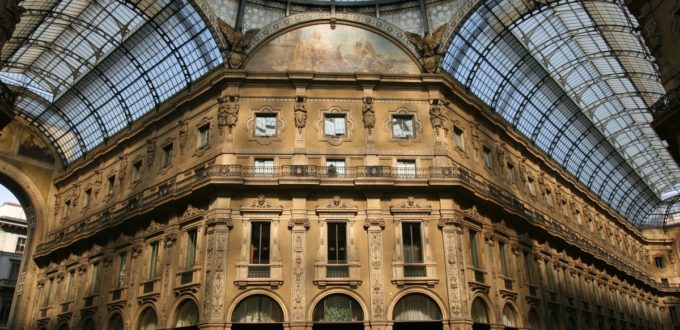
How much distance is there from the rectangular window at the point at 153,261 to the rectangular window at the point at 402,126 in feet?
54.8

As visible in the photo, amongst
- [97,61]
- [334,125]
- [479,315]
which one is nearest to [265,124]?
[334,125]

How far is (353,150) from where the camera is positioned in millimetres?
30891

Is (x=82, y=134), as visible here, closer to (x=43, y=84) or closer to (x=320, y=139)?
(x=43, y=84)

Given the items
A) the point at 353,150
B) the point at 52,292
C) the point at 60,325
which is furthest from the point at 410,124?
the point at 52,292

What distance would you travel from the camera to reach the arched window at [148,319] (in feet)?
101

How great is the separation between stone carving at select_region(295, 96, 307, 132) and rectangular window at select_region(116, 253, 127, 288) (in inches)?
613

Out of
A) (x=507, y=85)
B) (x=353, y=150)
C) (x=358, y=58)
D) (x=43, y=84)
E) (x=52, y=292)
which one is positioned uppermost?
(x=43, y=84)

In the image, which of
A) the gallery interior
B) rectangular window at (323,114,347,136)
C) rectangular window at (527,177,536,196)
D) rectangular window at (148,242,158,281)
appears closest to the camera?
the gallery interior

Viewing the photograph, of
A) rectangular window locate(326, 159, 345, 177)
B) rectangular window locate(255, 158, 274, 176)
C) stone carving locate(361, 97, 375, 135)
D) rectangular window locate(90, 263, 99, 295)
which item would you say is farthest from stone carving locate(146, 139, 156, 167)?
stone carving locate(361, 97, 375, 135)

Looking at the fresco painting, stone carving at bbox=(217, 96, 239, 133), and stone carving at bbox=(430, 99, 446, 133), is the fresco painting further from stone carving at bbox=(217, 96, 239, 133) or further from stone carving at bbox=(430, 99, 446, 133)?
stone carving at bbox=(430, 99, 446, 133)

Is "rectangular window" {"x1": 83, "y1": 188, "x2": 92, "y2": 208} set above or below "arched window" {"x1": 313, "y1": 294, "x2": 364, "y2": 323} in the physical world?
above

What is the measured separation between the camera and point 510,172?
130 feet

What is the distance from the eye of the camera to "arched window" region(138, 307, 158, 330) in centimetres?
3069

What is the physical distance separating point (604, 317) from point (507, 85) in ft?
74.7
